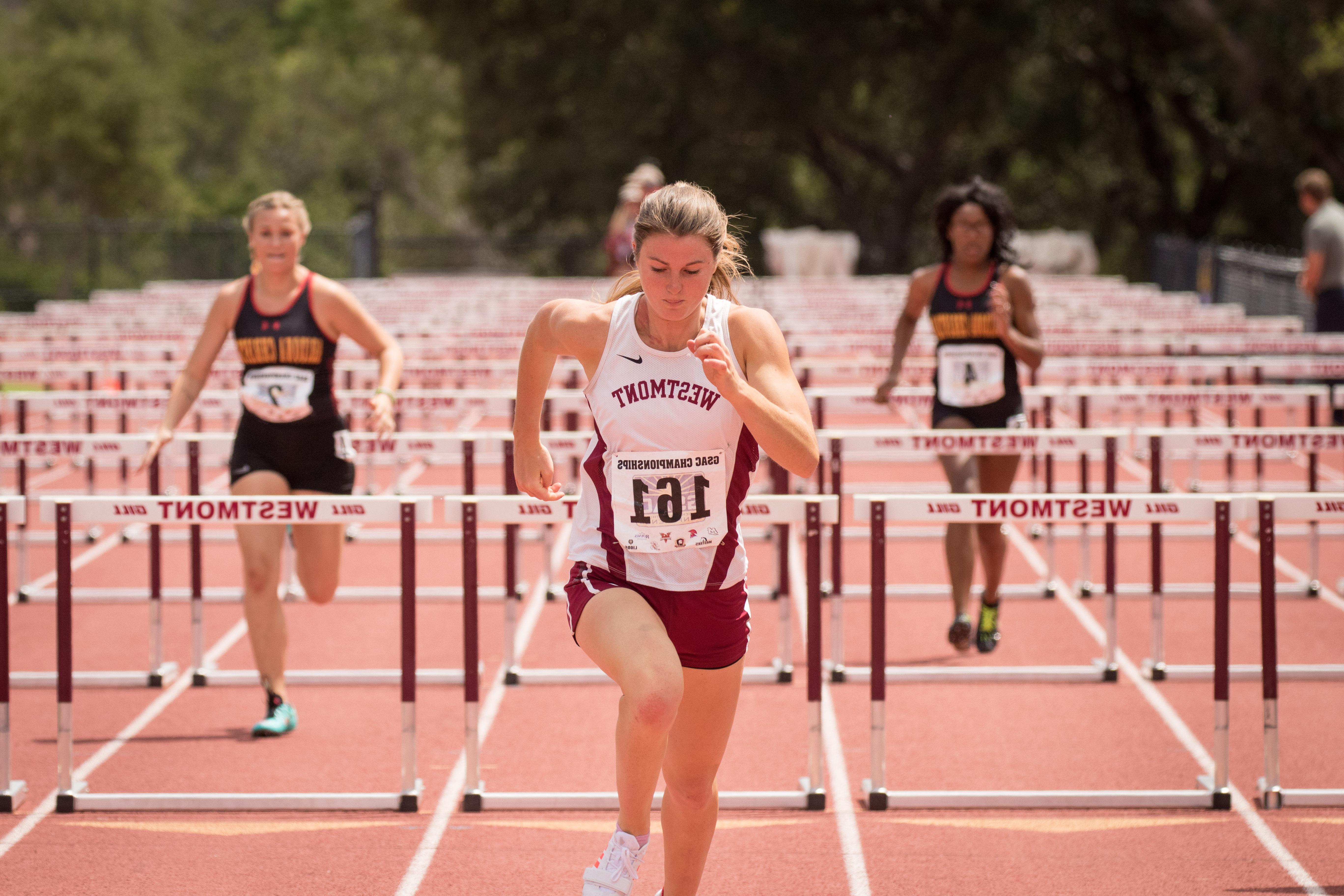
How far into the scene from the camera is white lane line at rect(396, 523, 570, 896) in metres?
5.11

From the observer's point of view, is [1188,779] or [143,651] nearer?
[1188,779]

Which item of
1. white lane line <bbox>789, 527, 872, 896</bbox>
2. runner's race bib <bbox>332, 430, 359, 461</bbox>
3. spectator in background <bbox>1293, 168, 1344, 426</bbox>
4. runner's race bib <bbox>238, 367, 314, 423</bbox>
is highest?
spectator in background <bbox>1293, 168, 1344, 426</bbox>

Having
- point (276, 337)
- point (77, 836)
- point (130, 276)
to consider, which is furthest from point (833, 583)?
point (130, 276)

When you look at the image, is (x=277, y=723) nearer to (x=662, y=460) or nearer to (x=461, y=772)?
(x=461, y=772)

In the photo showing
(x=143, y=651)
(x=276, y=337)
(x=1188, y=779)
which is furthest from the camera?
(x=143, y=651)

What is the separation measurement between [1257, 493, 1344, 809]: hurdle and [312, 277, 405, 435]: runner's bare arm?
10.4 feet

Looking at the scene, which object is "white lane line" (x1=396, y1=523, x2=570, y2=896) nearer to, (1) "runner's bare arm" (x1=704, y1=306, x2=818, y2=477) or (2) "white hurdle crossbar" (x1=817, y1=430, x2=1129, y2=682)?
(1) "runner's bare arm" (x1=704, y1=306, x2=818, y2=477)

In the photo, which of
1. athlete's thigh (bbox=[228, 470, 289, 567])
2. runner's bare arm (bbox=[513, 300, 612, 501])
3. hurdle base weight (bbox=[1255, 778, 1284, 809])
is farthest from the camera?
athlete's thigh (bbox=[228, 470, 289, 567])

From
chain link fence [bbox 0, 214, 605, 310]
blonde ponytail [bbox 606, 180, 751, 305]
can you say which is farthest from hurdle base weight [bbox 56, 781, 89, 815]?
chain link fence [bbox 0, 214, 605, 310]

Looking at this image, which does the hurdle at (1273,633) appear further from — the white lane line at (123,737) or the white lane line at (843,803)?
the white lane line at (123,737)

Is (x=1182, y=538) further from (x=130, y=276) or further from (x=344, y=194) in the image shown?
(x=344, y=194)

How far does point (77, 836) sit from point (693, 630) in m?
2.51

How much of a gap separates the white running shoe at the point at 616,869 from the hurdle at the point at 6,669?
7.73ft

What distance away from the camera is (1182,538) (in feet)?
36.7
